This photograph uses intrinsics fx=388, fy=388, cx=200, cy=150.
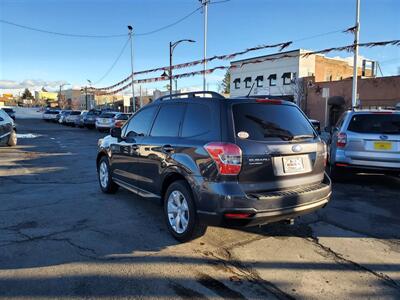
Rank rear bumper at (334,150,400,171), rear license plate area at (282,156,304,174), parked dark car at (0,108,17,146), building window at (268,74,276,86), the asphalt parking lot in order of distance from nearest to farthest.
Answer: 1. the asphalt parking lot
2. rear license plate area at (282,156,304,174)
3. rear bumper at (334,150,400,171)
4. parked dark car at (0,108,17,146)
5. building window at (268,74,276,86)

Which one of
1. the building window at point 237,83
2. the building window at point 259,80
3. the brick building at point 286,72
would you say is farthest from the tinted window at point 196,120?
the building window at point 237,83

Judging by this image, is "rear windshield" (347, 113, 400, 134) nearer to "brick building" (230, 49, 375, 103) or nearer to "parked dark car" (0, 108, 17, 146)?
"parked dark car" (0, 108, 17, 146)

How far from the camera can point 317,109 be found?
3659cm

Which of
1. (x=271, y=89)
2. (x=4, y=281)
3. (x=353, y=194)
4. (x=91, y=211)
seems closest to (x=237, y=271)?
(x=4, y=281)

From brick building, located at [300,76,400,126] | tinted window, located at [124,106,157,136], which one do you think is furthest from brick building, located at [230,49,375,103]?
tinted window, located at [124,106,157,136]

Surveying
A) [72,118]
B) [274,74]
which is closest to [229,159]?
[72,118]

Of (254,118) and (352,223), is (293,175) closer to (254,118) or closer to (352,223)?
(254,118)

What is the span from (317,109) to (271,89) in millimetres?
10292

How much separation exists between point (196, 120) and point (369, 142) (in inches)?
185

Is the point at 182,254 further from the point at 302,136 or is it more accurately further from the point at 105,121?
the point at 105,121

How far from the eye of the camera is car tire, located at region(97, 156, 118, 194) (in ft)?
23.4

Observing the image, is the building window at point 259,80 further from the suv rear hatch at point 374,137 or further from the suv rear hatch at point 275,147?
the suv rear hatch at point 275,147

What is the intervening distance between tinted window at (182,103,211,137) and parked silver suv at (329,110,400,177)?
4.53 m

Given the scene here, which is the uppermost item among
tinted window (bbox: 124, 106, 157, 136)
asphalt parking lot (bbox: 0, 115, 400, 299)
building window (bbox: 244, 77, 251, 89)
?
building window (bbox: 244, 77, 251, 89)
